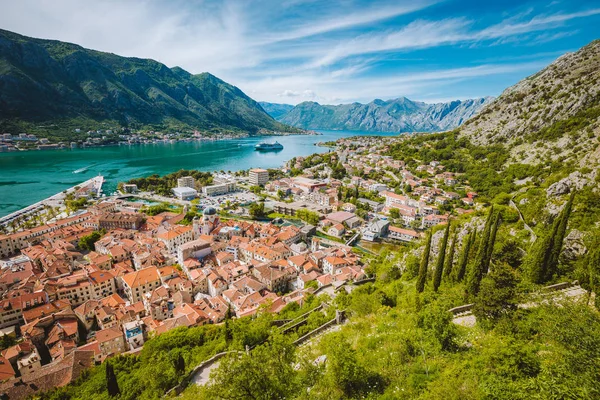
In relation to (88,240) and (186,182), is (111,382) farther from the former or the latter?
(186,182)

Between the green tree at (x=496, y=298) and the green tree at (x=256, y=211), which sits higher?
the green tree at (x=496, y=298)

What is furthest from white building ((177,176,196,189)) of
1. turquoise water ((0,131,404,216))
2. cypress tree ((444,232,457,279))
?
cypress tree ((444,232,457,279))

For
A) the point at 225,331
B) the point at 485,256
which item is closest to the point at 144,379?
the point at 225,331

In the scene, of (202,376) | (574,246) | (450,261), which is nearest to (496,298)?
(450,261)

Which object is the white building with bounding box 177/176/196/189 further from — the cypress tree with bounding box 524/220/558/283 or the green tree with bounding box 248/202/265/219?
the cypress tree with bounding box 524/220/558/283

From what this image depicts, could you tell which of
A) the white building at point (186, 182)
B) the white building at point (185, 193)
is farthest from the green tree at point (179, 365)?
the white building at point (186, 182)

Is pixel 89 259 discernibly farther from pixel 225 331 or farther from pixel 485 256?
pixel 485 256

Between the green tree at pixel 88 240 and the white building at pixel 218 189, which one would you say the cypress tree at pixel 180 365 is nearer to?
the green tree at pixel 88 240
